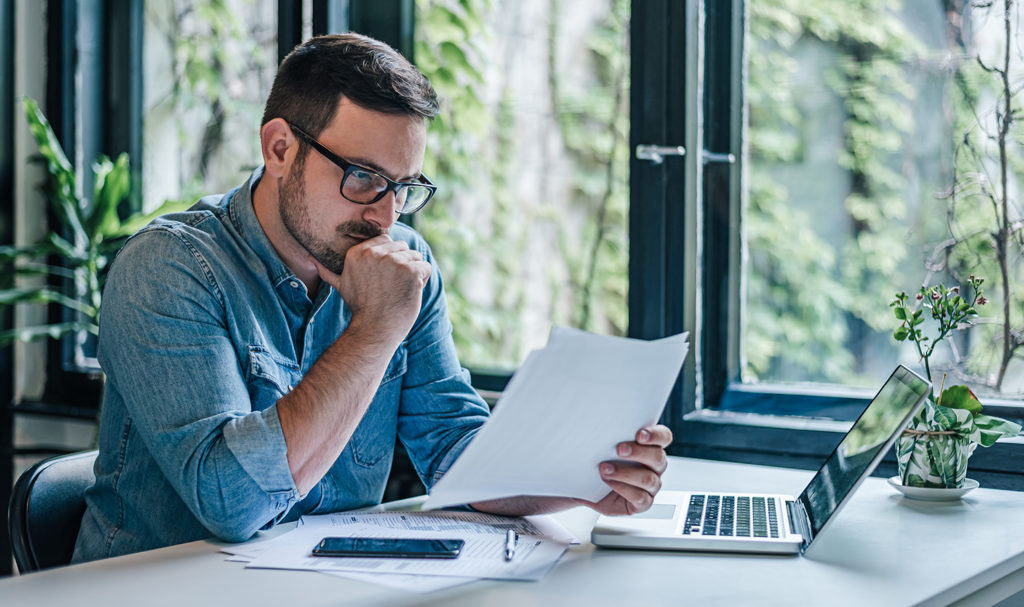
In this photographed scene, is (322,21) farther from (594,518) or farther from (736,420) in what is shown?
(594,518)

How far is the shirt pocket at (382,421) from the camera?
61.0 inches

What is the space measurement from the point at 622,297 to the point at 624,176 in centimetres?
27

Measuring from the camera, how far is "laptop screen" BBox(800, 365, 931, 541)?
116cm

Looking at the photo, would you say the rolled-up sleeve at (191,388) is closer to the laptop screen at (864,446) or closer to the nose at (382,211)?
the nose at (382,211)

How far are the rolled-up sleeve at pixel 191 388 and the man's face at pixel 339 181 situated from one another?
175 millimetres

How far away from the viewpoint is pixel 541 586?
3.39 feet

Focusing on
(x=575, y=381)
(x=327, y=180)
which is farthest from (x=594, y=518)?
(x=327, y=180)

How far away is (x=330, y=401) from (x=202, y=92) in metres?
2.02

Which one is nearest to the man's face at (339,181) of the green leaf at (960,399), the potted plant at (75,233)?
the green leaf at (960,399)

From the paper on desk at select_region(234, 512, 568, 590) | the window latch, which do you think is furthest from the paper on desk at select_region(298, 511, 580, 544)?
the window latch

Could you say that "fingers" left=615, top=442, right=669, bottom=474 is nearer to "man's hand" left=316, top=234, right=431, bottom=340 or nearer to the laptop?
the laptop

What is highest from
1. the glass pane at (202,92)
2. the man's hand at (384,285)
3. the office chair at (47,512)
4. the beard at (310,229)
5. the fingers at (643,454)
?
the glass pane at (202,92)

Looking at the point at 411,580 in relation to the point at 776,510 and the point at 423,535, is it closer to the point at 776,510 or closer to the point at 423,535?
the point at 423,535

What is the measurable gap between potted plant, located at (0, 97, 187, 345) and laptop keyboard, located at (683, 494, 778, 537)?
1762mm
